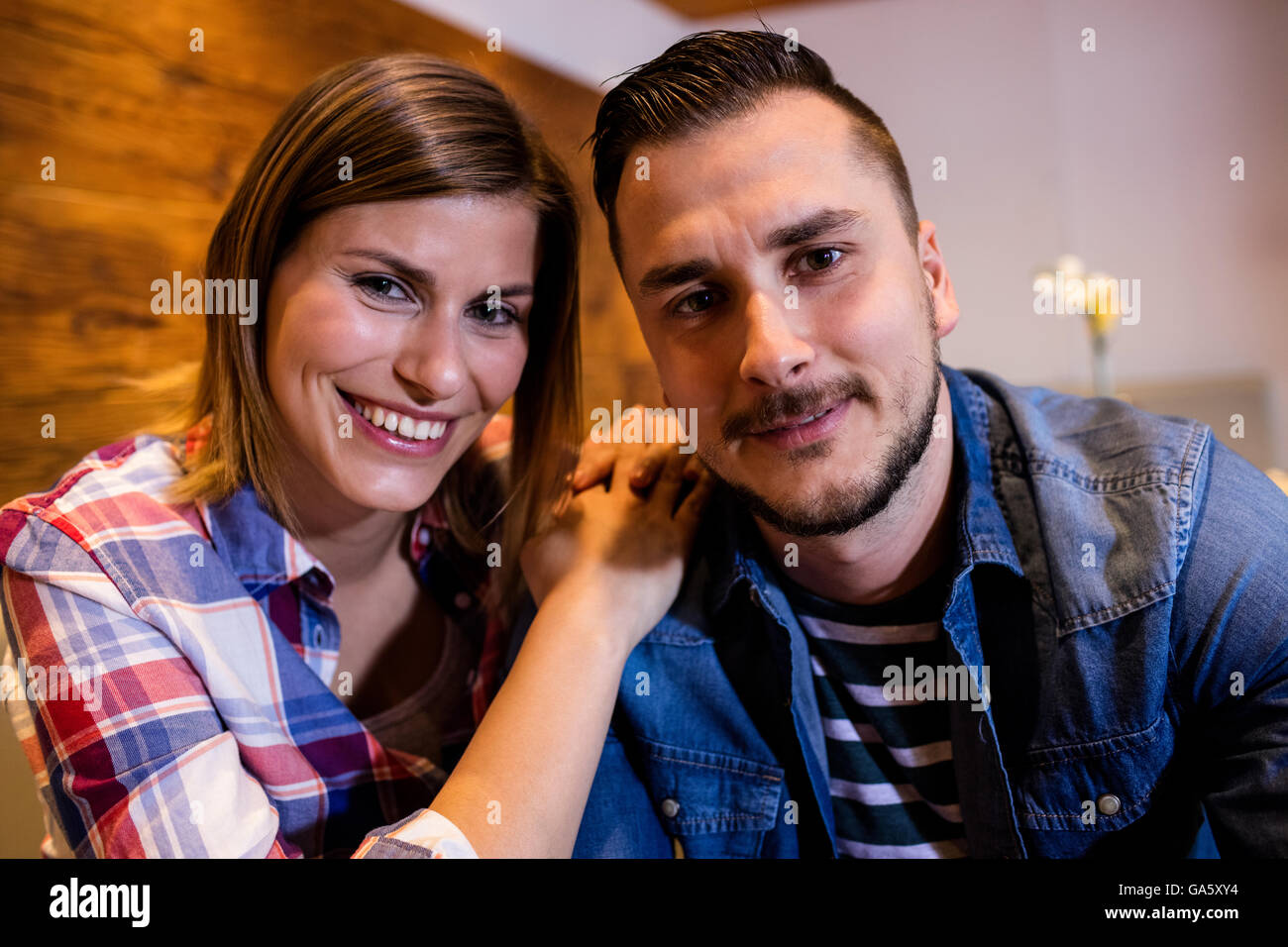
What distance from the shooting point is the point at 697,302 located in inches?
40.9

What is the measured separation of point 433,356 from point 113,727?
1.70 feet

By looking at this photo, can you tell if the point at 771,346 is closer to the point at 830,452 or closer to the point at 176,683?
the point at 830,452

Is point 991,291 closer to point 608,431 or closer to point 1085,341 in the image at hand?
point 1085,341

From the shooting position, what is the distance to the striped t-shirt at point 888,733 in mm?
1045

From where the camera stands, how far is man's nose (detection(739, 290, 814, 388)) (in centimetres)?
92

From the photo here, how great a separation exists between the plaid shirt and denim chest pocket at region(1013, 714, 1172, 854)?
60 cm

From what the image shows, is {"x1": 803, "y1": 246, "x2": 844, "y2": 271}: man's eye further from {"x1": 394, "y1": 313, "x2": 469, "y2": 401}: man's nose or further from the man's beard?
{"x1": 394, "y1": 313, "x2": 469, "y2": 401}: man's nose

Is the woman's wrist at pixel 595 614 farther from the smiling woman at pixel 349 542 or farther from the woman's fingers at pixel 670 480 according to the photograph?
the woman's fingers at pixel 670 480

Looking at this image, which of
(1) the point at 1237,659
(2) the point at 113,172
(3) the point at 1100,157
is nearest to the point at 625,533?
(1) the point at 1237,659

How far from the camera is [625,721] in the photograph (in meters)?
1.13

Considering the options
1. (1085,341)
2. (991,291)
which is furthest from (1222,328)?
(991,291)

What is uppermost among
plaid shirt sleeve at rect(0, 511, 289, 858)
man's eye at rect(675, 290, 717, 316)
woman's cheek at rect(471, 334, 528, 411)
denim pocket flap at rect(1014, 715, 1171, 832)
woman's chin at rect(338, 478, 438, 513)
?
man's eye at rect(675, 290, 717, 316)

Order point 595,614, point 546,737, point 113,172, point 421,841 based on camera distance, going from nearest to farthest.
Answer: point 421,841, point 546,737, point 595,614, point 113,172

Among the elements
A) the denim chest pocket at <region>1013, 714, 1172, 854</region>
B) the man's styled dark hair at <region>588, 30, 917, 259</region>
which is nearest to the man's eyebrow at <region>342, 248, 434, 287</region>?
the man's styled dark hair at <region>588, 30, 917, 259</region>
